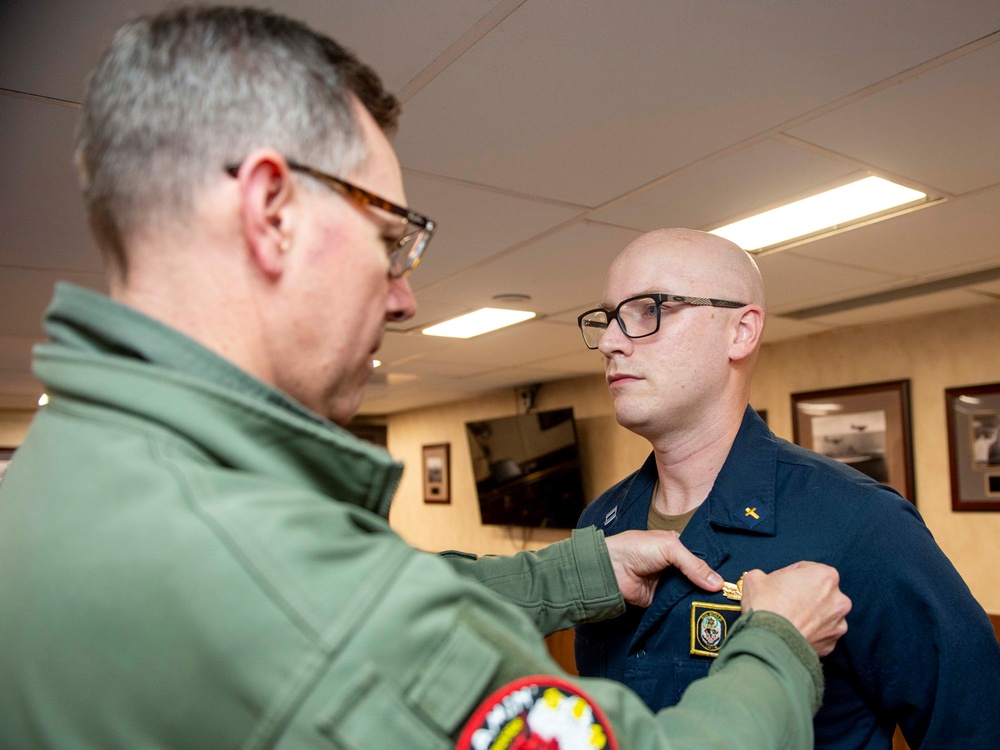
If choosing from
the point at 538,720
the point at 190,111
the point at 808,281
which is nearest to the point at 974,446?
the point at 808,281

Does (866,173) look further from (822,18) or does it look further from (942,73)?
(822,18)

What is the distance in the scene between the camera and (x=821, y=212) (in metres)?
2.98

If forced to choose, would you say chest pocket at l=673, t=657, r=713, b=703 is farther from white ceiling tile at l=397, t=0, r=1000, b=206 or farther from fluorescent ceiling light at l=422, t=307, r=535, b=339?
fluorescent ceiling light at l=422, t=307, r=535, b=339

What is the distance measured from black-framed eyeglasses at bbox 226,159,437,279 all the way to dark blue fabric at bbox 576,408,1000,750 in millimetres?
784

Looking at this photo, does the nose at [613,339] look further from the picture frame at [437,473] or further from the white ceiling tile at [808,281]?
the picture frame at [437,473]

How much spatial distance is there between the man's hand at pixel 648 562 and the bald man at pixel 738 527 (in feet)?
0.12

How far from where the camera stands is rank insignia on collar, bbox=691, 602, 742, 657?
1.28 metres

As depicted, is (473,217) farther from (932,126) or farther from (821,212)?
(932,126)

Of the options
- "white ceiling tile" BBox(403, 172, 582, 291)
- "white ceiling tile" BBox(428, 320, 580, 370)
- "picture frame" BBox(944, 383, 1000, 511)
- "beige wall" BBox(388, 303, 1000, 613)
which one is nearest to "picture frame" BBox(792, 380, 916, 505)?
"beige wall" BBox(388, 303, 1000, 613)

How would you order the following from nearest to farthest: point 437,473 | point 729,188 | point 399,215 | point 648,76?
point 399,215 < point 648,76 < point 729,188 < point 437,473

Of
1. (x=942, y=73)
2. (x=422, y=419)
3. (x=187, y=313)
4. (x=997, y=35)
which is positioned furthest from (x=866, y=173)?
(x=422, y=419)

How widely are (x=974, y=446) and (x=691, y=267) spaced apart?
11.9 feet

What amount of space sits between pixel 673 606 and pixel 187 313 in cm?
97

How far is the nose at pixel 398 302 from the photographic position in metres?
0.89
